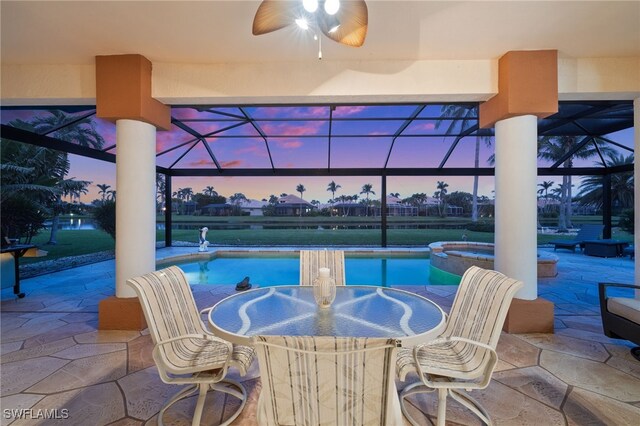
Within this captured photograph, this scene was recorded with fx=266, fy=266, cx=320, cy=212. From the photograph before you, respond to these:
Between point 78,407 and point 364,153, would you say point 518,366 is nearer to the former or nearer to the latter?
point 78,407

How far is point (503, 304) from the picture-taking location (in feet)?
5.57

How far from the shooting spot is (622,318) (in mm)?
2652

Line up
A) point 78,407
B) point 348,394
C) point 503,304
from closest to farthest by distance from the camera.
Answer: point 348,394 < point 503,304 < point 78,407

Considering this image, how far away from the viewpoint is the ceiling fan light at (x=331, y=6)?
65.9 inches

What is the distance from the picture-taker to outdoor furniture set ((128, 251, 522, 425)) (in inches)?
37.1

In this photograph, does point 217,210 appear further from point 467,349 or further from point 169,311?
point 467,349

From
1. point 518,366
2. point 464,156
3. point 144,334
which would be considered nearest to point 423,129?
point 464,156

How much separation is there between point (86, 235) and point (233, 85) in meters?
9.07

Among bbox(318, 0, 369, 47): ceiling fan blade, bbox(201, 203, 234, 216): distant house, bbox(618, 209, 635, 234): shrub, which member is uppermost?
bbox(318, 0, 369, 47): ceiling fan blade

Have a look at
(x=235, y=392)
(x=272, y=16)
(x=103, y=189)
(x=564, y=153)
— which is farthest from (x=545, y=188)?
(x=103, y=189)

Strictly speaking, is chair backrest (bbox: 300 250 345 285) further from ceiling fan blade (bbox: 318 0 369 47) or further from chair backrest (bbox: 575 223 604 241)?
chair backrest (bbox: 575 223 604 241)

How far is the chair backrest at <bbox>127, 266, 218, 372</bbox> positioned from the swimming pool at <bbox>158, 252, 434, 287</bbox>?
4.42 meters

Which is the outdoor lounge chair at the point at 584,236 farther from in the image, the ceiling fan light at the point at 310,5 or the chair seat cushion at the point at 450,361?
the ceiling fan light at the point at 310,5

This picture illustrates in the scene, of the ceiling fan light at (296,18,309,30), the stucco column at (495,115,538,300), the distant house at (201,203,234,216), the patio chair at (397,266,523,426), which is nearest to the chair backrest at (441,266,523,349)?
the patio chair at (397,266,523,426)
